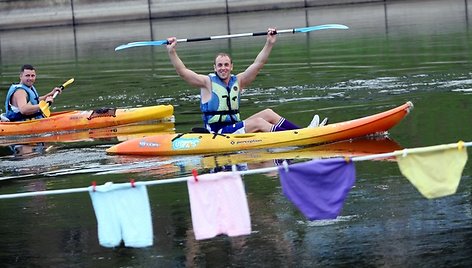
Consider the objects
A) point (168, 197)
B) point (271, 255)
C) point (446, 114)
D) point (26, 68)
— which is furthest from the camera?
point (26, 68)

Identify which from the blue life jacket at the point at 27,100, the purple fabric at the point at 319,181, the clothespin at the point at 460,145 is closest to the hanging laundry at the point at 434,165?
the clothespin at the point at 460,145

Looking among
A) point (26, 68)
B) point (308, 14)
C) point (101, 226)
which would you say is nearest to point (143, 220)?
point (101, 226)

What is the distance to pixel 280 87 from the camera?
2225 centimetres

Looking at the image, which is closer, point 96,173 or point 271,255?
point 271,255

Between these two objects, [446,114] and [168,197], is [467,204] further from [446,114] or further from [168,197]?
[446,114]

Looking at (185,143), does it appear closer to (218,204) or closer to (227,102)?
(227,102)

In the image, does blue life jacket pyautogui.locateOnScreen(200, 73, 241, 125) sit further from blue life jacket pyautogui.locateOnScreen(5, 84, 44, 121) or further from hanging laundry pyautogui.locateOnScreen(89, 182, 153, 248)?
hanging laundry pyautogui.locateOnScreen(89, 182, 153, 248)

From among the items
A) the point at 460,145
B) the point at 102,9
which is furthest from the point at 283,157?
the point at 102,9

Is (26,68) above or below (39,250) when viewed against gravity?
above

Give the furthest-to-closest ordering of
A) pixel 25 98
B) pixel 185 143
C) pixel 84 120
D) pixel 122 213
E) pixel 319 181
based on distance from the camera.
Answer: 1. pixel 84 120
2. pixel 25 98
3. pixel 185 143
4. pixel 122 213
5. pixel 319 181

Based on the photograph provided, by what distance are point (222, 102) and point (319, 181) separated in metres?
6.76

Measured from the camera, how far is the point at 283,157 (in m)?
14.0

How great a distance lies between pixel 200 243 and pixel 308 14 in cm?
3279

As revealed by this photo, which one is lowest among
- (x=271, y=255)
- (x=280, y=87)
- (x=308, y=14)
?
(x=271, y=255)
